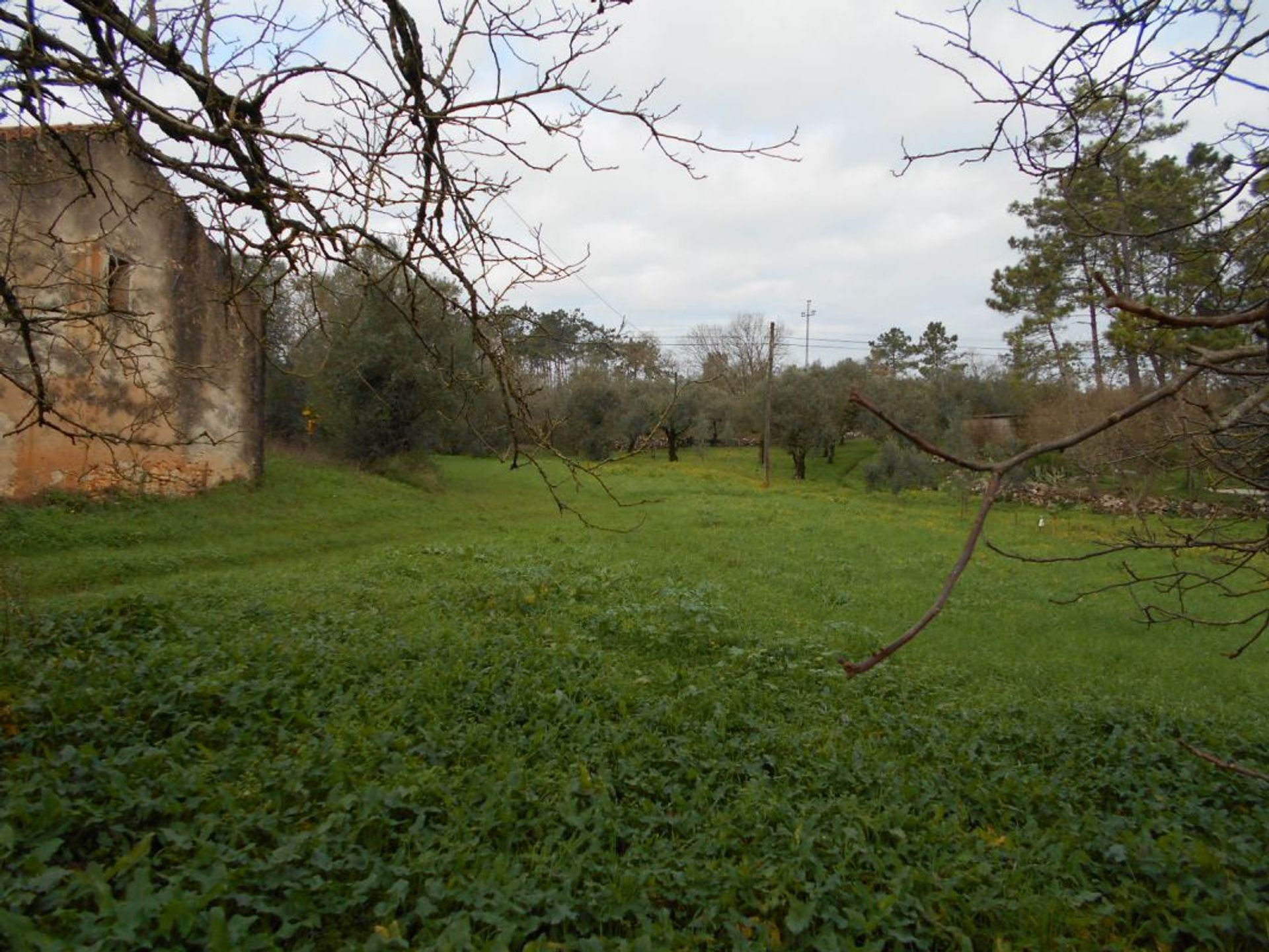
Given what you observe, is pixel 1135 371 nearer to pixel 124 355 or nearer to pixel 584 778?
pixel 584 778

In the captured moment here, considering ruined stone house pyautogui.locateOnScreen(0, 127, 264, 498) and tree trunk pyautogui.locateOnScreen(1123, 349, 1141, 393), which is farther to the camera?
ruined stone house pyautogui.locateOnScreen(0, 127, 264, 498)

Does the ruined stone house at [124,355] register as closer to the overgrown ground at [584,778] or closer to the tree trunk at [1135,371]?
the overgrown ground at [584,778]

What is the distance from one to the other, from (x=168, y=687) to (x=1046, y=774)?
524cm

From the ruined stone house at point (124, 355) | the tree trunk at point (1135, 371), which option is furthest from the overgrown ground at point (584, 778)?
the ruined stone house at point (124, 355)

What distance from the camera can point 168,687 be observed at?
486cm

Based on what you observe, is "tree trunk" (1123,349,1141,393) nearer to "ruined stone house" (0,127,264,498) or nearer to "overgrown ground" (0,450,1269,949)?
"overgrown ground" (0,450,1269,949)

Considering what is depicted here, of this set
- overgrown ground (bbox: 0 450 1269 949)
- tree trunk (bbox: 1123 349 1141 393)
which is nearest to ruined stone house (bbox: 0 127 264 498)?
overgrown ground (bbox: 0 450 1269 949)

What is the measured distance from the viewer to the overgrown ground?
3211mm

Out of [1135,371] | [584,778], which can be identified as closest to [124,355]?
[584,778]

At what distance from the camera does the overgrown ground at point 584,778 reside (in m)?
3.21

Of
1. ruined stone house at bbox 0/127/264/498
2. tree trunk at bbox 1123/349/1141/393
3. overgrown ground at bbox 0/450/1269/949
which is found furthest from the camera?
ruined stone house at bbox 0/127/264/498

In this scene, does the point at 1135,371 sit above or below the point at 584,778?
above

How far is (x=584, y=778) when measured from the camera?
4.42 metres

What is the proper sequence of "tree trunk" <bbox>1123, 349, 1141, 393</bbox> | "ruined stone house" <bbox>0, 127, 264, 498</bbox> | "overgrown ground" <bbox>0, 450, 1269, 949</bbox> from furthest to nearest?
"ruined stone house" <bbox>0, 127, 264, 498</bbox>, "tree trunk" <bbox>1123, 349, 1141, 393</bbox>, "overgrown ground" <bbox>0, 450, 1269, 949</bbox>
